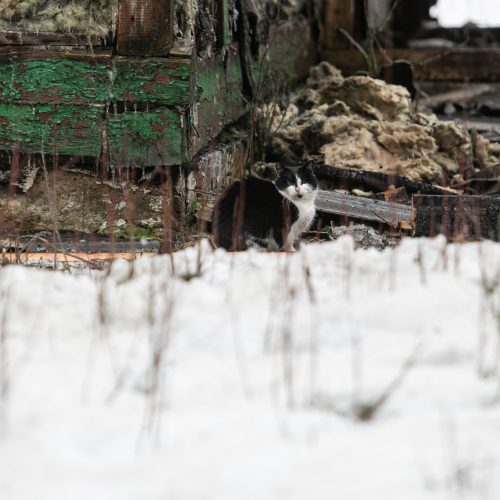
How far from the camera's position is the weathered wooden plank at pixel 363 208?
7.23 m

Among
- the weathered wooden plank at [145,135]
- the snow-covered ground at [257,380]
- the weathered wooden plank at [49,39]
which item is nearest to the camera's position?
the snow-covered ground at [257,380]

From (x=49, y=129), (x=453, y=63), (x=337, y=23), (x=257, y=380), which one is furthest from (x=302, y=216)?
(x=453, y=63)

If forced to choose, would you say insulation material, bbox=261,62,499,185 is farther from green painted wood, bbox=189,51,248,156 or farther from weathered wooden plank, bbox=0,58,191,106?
weathered wooden plank, bbox=0,58,191,106

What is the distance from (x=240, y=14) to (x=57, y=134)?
231 cm

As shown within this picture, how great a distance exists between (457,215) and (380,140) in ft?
7.72

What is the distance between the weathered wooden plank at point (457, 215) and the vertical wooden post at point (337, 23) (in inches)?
247

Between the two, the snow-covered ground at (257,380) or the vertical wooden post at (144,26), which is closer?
the snow-covered ground at (257,380)

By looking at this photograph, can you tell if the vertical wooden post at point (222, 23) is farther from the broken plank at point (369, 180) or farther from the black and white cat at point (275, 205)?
the broken plank at point (369, 180)

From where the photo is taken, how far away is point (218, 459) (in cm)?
306

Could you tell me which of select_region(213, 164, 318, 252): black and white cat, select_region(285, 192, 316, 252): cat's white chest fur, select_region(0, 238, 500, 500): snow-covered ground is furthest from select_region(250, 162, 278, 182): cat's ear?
select_region(0, 238, 500, 500): snow-covered ground

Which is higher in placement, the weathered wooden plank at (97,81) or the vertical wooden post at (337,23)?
Result: the vertical wooden post at (337,23)

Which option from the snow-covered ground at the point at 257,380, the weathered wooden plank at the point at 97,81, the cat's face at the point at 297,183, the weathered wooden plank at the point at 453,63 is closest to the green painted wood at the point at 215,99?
the weathered wooden plank at the point at 97,81

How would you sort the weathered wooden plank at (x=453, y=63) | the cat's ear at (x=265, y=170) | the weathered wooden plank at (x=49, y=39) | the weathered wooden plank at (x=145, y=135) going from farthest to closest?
the weathered wooden plank at (x=453, y=63)
the cat's ear at (x=265, y=170)
the weathered wooden plank at (x=145, y=135)
the weathered wooden plank at (x=49, y=39)

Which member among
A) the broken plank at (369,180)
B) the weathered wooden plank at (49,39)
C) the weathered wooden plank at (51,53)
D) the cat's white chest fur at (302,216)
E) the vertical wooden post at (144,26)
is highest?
the vertical wooden post at (144,26)
